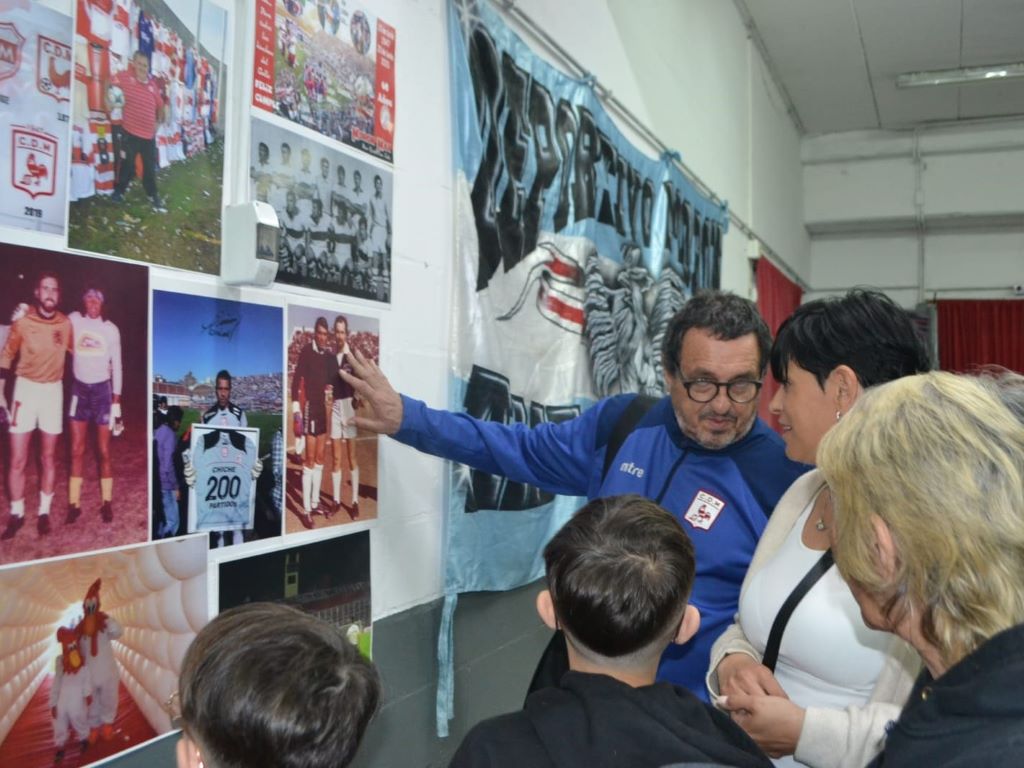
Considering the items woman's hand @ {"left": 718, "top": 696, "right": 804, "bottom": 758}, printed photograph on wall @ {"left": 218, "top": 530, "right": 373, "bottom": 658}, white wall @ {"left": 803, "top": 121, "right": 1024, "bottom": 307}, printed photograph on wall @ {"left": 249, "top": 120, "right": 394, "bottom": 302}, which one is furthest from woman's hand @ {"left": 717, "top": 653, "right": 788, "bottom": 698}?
white wall @ {"left": 803, "top": 121, "right": 1024, "bottom": 307}

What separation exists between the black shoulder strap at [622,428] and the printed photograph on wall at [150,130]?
0.94 meters

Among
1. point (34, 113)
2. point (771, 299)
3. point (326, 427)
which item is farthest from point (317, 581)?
point (771, 299)

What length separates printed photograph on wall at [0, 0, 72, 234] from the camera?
106 cm

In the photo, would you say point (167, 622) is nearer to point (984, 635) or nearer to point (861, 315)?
point (984, 635)

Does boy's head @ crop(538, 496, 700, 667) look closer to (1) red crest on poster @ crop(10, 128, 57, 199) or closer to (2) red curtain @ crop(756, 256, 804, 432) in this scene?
(1) red crest on poster @ crop(10, 128, 57, 199)

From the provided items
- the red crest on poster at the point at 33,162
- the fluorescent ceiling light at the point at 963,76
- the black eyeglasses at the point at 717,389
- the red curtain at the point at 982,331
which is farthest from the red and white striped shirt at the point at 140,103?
the red curtain at the point at 982,331

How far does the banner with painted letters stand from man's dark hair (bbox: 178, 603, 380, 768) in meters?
1.15

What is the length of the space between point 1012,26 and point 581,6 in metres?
4.22

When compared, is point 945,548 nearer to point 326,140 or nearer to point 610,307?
point 326,140

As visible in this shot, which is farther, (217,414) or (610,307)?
(610,307)

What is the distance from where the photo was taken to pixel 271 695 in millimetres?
829

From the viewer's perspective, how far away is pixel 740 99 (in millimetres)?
5340

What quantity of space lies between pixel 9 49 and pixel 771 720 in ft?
4.61

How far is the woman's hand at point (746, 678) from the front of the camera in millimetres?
1374
